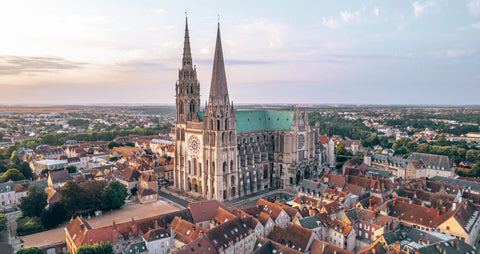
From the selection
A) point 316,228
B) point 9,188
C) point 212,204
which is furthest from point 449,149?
point 9,188

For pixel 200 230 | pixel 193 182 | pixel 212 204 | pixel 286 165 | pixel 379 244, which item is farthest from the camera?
pixel 286 165

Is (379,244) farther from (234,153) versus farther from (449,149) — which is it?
(449,149)

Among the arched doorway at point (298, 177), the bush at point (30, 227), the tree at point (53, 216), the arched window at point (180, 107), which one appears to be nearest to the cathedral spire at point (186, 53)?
the arched window at point (180, 107)

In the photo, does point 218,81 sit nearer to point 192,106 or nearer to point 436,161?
point 192,106

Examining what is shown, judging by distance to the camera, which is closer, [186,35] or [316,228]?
[316,228]

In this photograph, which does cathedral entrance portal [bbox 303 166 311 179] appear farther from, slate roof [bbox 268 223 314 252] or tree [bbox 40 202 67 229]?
tree [bbox 40 202 67 229]

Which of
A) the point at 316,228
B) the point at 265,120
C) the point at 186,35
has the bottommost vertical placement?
the point at 316,228
